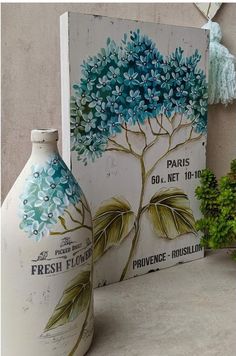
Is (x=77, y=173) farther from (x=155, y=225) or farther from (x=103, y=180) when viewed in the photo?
(x=155, y=225)

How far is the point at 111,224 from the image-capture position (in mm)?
704

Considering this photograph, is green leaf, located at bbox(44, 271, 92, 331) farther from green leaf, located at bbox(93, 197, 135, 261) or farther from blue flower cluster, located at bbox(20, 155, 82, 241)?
green leaf, located at bbox(93, 197, 135, 261)

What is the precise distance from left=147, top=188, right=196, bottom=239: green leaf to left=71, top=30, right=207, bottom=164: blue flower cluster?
0.47 feet

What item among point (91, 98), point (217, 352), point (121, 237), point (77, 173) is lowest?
point (217, 352)

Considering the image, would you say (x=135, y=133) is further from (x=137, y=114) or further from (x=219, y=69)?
(x=219, y=69)

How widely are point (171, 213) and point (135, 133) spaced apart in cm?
17

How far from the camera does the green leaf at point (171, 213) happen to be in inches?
29.9

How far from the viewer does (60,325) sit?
473mm

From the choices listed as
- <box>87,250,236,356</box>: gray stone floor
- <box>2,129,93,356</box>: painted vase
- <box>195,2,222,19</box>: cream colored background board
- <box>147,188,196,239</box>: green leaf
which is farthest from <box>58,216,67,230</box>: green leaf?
<box>195,2,222,19</box>: cream colored background board

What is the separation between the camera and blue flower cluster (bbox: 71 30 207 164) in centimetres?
65

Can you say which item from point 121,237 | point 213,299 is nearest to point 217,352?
point 213,299

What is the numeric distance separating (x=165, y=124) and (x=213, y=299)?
31 centimetres

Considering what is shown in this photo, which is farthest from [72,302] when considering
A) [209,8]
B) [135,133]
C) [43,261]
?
[209,8]

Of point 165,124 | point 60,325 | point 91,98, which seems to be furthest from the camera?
point 165,124
